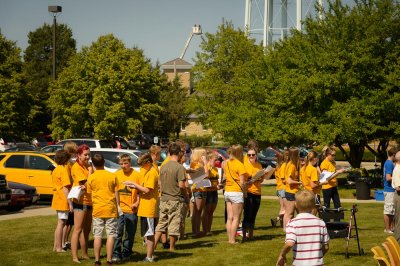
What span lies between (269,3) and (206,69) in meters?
9.31

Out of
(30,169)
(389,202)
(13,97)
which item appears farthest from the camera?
(13,97)

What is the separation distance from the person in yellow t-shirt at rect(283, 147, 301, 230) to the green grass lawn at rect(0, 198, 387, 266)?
26.9 inches

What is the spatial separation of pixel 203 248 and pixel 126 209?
226cm

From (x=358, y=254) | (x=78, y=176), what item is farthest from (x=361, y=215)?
(x=78, y=176)

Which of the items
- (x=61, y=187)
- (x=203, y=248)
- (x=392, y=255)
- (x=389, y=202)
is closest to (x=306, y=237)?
(x=392, y=255)

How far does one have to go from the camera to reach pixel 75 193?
12.2 meters

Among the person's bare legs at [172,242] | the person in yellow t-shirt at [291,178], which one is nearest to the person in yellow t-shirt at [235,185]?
the person's bare legs at [172,242]

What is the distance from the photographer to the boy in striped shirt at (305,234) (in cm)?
768

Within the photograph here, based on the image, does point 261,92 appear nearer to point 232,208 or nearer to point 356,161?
point 356,161

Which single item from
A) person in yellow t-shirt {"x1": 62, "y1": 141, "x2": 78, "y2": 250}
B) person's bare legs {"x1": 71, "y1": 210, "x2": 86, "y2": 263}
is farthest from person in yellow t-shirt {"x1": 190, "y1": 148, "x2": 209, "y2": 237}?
person's bare legs {"x1": 71, "y1": 210, "x2": 86, "y2": 263}

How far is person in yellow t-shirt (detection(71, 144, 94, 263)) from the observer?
40.8 feet

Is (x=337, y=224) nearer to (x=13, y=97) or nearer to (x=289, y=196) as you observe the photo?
(x=289, y=196)

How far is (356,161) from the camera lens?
114 ft

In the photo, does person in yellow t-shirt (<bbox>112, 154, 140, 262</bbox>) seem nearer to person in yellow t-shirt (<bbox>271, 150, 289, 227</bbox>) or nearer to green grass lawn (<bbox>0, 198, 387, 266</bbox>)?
green grass lawn (<bbox>0, 198, 387, 266</bbox>)
